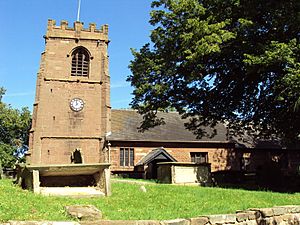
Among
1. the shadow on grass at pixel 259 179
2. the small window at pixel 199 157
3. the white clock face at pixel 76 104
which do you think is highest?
the white clock face at pixel 76 104

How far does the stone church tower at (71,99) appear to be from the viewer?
30.5 metres

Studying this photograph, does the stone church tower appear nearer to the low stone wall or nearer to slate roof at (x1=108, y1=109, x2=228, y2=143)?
slate roof at (x1=108, y1=109, x2=228, y2=143)

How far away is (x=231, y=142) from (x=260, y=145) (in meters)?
3.55

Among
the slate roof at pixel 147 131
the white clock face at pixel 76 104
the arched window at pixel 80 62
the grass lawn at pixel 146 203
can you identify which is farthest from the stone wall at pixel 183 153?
the grass lawn at pixel 146 203

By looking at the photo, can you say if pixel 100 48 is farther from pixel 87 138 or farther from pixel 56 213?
pixel 56 213

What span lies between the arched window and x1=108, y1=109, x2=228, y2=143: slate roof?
546 cm

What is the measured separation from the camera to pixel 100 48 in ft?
115

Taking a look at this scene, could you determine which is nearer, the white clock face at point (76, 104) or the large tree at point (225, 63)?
the large tree at point (225, 63)

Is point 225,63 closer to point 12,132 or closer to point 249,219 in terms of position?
point 249,219

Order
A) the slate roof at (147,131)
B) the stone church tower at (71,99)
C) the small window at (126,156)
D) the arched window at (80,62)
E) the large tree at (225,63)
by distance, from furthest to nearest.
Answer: the arched window at (80,62) → the slate roof at (147,131) → the small window at (126,156) → the stone church tower at (71,99) → the large tree at (225,63)

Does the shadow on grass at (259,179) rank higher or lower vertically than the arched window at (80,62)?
lower

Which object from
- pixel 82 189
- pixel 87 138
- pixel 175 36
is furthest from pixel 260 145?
pixel 82 189

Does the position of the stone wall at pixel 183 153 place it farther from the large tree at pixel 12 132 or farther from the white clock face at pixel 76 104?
the large tree at pixel 12 132

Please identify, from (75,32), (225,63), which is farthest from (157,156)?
(75,32)
